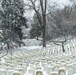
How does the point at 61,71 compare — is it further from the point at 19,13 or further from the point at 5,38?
the point at 19,13

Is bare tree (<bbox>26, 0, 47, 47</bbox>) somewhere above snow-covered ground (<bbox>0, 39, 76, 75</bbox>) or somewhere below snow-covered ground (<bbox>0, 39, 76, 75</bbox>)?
above

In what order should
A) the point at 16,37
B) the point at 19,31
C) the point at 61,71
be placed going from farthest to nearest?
the point at 19,31 < the point at 16,37 < the point at 61,71

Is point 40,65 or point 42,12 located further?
point 42,12

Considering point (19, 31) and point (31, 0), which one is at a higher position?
point (31, 0)

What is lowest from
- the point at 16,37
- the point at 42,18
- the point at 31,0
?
the point at 16,37

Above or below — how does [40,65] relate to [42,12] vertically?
below

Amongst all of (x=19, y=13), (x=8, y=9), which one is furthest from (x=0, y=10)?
(x=19, y=13)

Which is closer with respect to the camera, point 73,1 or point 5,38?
point 5,38

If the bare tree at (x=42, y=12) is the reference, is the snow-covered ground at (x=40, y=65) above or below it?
below

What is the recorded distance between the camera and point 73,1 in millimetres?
46438

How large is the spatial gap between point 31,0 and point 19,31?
4.87 m

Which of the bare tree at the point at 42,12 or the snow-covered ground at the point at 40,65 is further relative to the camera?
the bare tree at the point at 42,12

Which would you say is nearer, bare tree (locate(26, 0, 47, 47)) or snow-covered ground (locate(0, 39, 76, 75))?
snow-covered ground (locate(0, 39, 76, 75))

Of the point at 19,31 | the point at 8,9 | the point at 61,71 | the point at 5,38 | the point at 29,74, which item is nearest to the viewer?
the point at 61,71
